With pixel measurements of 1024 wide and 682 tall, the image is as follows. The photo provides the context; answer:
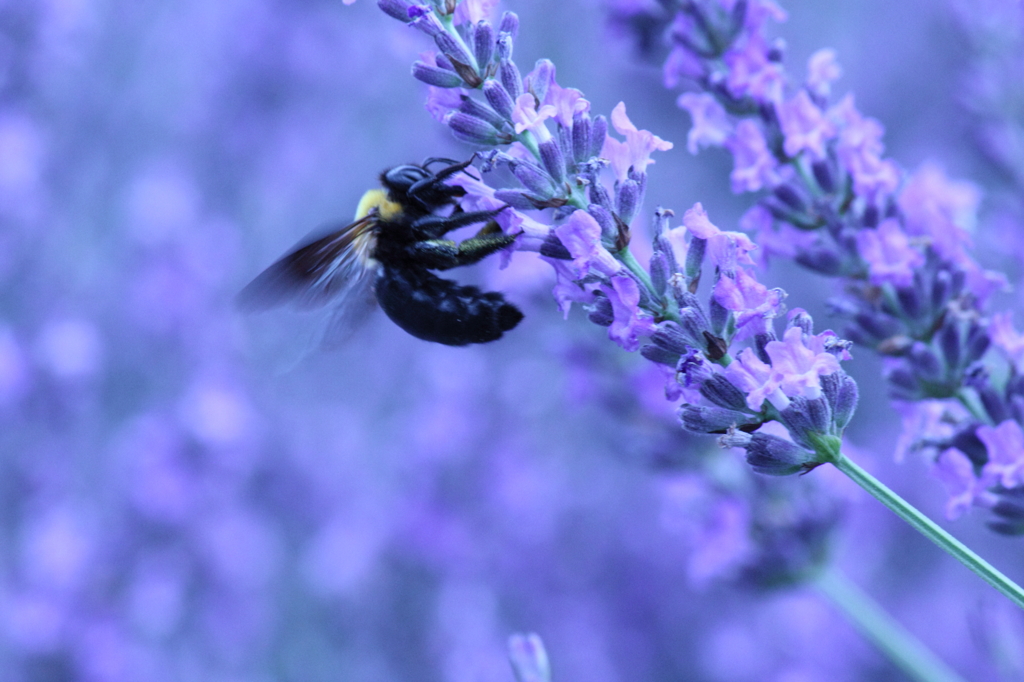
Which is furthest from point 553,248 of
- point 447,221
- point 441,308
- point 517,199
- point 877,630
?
point 877,630

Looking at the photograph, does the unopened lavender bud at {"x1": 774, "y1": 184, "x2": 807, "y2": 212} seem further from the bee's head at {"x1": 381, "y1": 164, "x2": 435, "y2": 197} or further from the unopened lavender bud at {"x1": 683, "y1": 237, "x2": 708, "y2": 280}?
the bee's head at {"x1": 381, "y1": 164, "x2": 435, "y2": 197}

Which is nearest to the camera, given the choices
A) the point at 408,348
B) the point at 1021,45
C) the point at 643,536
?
the point at 1021,45

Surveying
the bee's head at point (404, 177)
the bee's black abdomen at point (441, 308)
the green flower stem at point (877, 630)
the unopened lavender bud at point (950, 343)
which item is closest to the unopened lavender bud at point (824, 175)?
the unopened lavender bud at point (950, 343)

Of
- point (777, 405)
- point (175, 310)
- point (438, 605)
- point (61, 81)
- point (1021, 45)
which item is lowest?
point (438, 605)

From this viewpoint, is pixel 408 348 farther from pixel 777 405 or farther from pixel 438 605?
pixel 777 405

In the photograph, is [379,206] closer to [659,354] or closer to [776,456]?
[659,354]

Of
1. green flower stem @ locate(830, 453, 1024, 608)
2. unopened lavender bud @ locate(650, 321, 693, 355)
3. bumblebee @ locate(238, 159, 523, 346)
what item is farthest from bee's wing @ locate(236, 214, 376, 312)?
green flower stem @ locate(830, 453, 1024, 608)

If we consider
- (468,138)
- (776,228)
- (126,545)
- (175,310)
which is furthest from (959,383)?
(175,310)

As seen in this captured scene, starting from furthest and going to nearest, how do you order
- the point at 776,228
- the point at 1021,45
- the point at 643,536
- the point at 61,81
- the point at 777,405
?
the point at 643,536 → the point at 61,81 → the point at 1021,45 → the point at 776,228 → the point at 777,405
